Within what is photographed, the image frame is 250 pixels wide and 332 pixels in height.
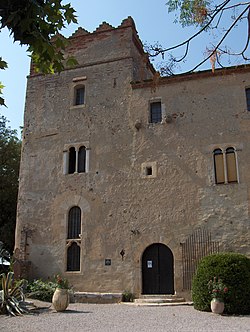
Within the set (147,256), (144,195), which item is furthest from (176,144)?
(147,256)

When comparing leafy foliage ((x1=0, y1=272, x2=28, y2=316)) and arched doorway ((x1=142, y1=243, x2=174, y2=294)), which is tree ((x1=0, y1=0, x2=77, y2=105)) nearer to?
leafy foliage ((x1=0, y1=272, x2=28, y2=316))

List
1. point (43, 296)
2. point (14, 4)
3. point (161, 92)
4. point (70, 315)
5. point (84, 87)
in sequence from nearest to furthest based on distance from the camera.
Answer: point (14, 4) < point (70, 315) < point (43, 296) < point (161, 92) < point (84, 87)

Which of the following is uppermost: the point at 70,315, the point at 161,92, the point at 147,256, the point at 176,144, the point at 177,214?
the point at 161,92

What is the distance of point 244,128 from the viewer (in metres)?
16.1

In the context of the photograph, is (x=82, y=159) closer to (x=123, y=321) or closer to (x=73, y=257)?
(x=73, y=257)

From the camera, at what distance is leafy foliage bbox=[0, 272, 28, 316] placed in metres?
11.5

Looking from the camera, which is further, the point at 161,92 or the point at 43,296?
the point at 161,92

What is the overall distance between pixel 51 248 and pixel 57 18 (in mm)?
14338

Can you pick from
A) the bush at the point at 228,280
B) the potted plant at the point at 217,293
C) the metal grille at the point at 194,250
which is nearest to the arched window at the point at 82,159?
the metal grille at the point at 194,250

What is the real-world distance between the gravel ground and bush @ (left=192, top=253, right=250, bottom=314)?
1.90ft

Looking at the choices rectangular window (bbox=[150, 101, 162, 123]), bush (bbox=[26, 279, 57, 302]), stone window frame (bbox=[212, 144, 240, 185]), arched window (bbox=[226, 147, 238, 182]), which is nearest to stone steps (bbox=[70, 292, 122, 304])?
bush (bbox=[26, 279, 57, 302])

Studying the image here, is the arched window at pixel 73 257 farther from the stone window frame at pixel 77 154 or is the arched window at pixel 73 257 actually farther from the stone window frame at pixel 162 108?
the stone window frame at pixel 162 108

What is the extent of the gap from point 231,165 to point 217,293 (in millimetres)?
6189

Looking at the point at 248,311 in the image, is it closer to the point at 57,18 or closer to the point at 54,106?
the point at 57,18
